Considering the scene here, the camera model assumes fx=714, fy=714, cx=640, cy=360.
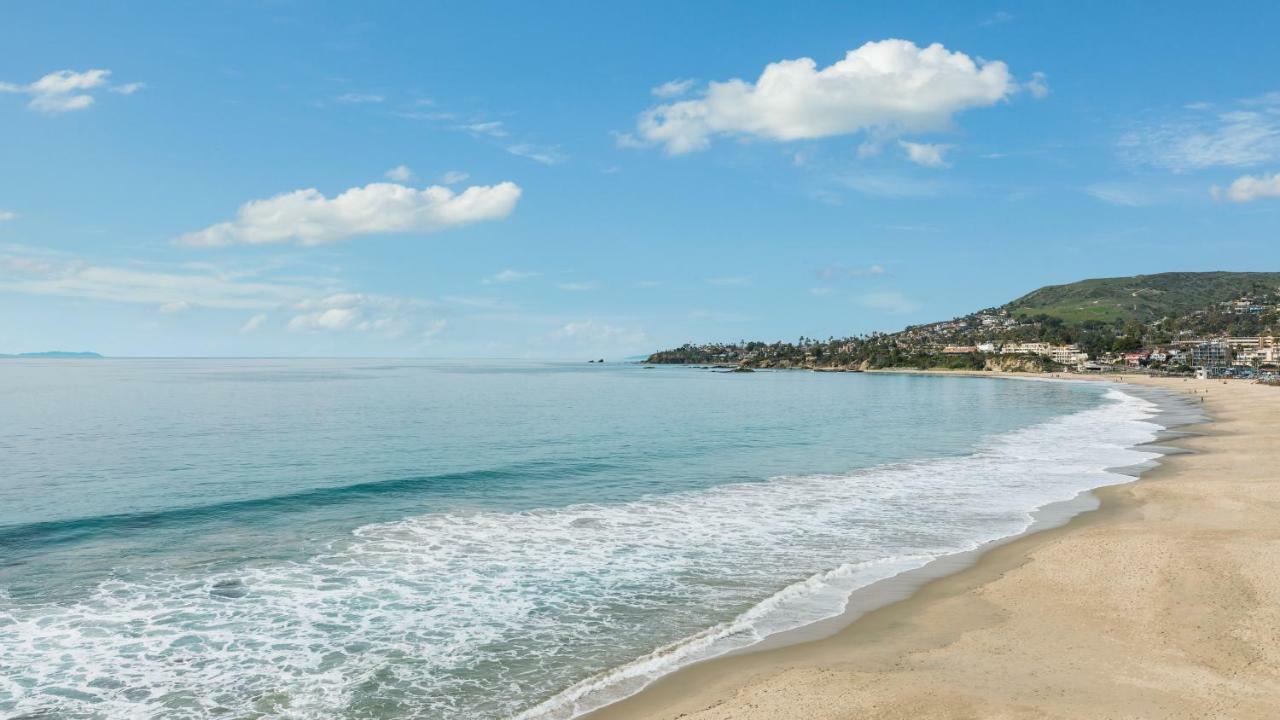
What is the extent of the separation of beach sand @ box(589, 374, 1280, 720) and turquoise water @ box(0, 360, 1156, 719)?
1.32 metres

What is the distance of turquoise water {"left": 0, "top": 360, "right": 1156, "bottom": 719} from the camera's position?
1140 cm

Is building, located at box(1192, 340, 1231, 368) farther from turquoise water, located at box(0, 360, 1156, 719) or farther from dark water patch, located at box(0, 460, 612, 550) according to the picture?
dark water patch, located at box(0, 460, 612, 550)

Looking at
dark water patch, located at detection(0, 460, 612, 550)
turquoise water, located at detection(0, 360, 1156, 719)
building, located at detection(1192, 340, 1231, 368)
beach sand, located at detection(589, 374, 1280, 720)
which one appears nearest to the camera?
beach sand, located at detection(589, 374, 1280, 720)

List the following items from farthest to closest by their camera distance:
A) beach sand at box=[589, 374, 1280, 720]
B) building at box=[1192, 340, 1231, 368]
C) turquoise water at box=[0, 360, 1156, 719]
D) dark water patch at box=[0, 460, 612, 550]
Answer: building at box=[1192, 340, 1231, 368] < dark water patch at box=[0, 460, 612, 550] < turquoise water at box=[0, 360, 1156, 719] < beach sand at box=[589, 374, 1280, 720]

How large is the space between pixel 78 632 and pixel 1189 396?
110115 mm

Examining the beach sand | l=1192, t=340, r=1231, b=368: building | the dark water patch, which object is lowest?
the beach sand

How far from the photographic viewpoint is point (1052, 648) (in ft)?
38.5

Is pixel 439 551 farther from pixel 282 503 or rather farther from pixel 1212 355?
pixel 1212 355

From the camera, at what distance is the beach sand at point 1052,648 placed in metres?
9.77

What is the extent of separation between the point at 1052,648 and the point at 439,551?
14.0 m

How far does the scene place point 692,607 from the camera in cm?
1446

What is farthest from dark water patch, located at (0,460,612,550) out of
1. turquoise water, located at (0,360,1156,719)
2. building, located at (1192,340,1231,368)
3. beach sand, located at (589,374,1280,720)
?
building, located at (1192,340,1231,368)

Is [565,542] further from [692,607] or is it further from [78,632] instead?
[78,632]

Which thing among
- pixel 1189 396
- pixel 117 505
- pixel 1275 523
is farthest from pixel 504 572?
pixel 1189 396
